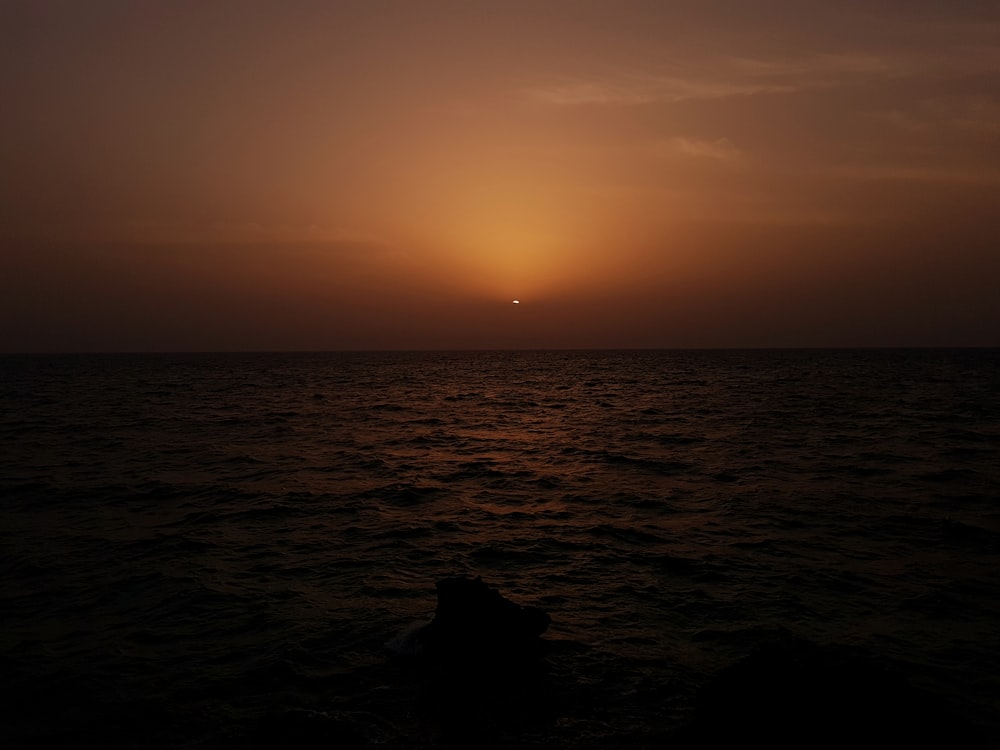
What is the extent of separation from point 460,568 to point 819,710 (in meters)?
7.51

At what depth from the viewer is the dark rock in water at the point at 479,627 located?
8.48 m

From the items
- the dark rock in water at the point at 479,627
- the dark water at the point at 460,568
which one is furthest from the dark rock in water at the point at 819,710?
the dark rock in water at the point at 479,627

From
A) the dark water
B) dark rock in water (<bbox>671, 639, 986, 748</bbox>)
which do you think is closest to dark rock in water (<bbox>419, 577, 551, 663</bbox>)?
the dark water

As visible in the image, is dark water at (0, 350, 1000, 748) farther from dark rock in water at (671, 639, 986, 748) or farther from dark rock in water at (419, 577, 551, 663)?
dark rock in water at (671, 639, 986, 748)

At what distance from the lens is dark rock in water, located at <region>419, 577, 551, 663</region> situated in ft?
27.8

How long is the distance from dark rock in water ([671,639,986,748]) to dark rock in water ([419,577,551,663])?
8.72ft

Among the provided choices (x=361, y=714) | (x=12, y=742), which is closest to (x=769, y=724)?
(x=361, y=714)

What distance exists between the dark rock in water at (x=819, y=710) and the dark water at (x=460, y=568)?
0.96 metres

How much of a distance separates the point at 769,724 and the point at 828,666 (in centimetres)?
97

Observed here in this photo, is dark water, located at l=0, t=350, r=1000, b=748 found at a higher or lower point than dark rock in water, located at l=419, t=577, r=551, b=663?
lower

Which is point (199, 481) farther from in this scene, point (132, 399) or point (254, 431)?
point (132, 399)

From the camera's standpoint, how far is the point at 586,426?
1425 inches

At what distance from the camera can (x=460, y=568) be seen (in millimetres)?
12562

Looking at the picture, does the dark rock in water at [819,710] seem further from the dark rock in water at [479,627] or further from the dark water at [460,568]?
the dark rock in water at [479,627]
